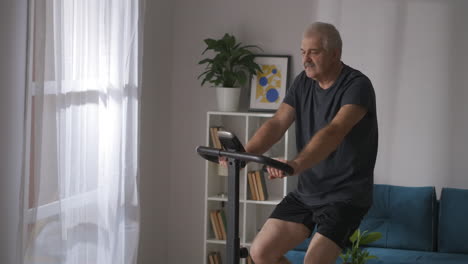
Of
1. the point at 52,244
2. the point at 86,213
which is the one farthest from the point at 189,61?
the point at 52,244

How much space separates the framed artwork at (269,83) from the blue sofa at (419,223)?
0.97m

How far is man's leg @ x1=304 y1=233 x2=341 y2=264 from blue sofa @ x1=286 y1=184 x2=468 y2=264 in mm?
1502

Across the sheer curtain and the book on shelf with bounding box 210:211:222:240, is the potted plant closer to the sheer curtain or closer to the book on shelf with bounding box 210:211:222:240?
the sheer curtain

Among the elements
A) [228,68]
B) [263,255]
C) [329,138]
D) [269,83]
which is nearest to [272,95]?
[269,83]

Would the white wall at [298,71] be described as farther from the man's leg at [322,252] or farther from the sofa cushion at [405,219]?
the man's leg at [322,252]

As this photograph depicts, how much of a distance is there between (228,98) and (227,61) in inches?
10.2

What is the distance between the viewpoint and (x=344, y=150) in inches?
120

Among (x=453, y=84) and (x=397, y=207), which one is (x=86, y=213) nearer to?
(x=397, y=207)

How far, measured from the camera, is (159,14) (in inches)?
205

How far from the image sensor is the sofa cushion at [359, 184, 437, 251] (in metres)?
4.63

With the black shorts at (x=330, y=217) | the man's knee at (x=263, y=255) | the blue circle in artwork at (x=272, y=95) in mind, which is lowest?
the man's knee at (x=263, y=255)

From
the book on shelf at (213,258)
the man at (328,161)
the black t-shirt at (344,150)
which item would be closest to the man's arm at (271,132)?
the man at (328,161)

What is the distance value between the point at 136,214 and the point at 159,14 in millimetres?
1521

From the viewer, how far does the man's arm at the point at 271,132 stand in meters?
3.11
